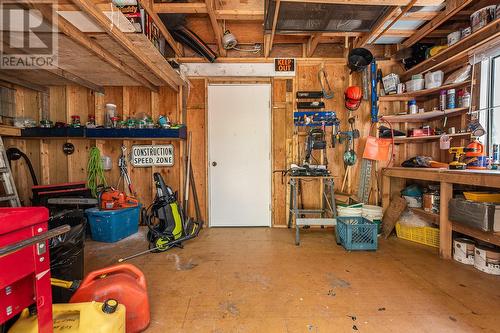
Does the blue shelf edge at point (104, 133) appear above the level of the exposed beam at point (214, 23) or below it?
below

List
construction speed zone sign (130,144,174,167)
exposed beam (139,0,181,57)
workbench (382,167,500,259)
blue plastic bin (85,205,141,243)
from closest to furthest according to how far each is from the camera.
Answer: workbench (382,167,500,259) → exposed beam (139,0,181,57) → blue plastic bin (85,205,141,243) → construction speed zone sign (130,144,174,167)

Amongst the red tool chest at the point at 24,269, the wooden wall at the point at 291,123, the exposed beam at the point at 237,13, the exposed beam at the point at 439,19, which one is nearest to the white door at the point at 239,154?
the wooden wall at the point at 291,123

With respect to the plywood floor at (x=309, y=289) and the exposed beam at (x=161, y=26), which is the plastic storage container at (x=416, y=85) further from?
the exposed beam at (x=161, y=26)

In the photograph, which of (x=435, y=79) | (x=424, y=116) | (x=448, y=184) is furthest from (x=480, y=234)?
(x=435, y=79)

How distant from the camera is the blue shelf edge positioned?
3.02m

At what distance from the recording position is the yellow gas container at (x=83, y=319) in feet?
3.59

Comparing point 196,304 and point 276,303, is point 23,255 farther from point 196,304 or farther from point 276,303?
point 276,303

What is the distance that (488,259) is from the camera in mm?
2135

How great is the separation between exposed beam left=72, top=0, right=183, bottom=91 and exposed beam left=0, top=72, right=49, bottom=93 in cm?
184

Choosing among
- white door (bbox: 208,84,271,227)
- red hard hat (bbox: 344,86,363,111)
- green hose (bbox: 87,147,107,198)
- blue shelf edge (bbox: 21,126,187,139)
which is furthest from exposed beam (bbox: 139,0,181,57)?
red hard hat (bbox: 344,86,363,111)

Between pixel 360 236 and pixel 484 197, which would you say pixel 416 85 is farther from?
pixel 360 236

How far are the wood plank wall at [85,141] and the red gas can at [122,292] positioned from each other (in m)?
2.11

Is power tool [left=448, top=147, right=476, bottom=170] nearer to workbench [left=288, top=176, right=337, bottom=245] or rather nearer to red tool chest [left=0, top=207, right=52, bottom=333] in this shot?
workbench [left=288, top=176, right=337, bottom=245]

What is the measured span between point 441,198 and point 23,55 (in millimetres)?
4624
